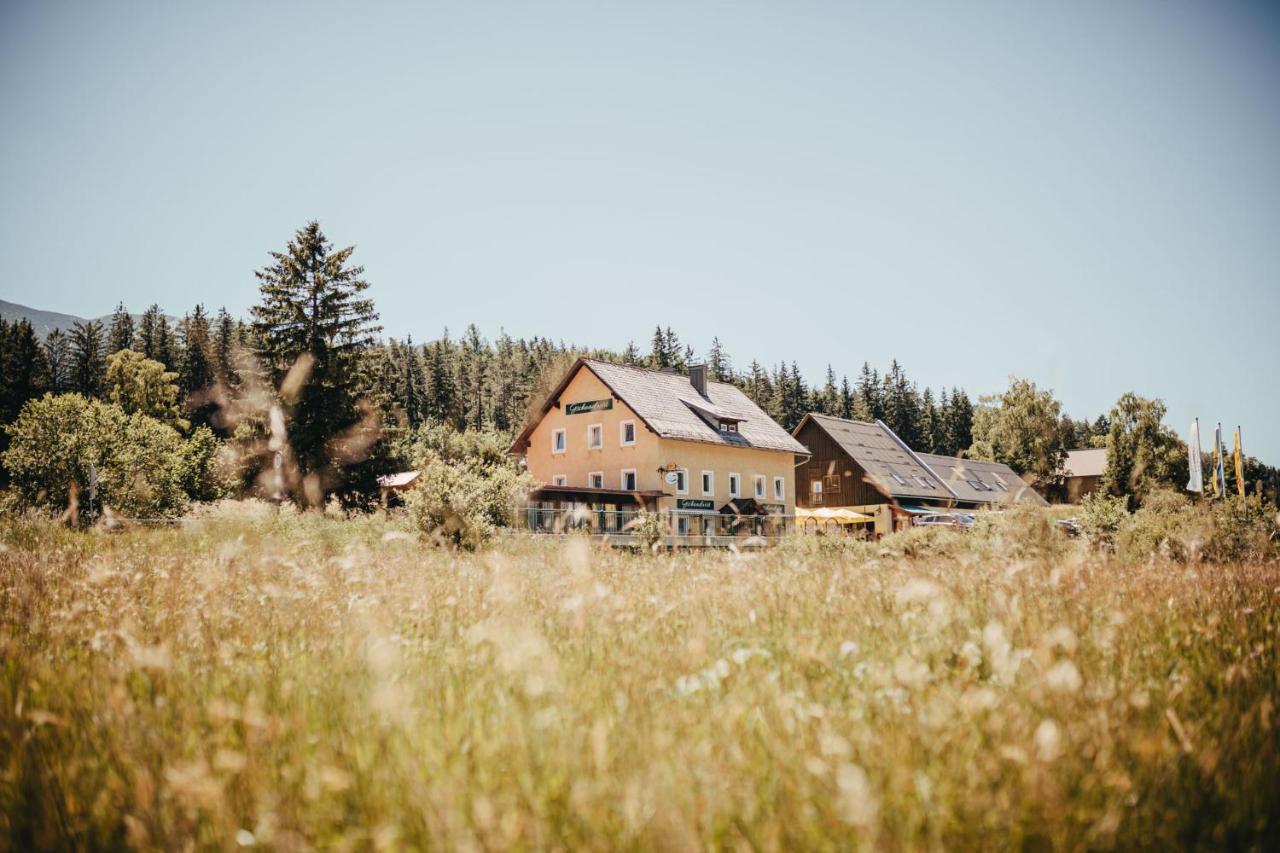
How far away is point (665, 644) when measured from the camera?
3.96 m

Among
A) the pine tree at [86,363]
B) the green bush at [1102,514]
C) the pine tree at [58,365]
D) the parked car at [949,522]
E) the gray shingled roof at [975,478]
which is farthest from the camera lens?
the pine tree at [86,363]

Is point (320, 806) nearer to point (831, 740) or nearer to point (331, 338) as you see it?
point (831, 740)

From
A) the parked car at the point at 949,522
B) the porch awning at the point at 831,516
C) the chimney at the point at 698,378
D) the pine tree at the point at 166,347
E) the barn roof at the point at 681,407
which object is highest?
the pine tree at the point at 166,347

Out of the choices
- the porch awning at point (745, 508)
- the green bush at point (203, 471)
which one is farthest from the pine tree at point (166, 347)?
the porch awning at point (745, 508)

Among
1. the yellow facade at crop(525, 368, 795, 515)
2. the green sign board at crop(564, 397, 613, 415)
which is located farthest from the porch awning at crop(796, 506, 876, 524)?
the green sign board at crop(564, 397, 613, 415)

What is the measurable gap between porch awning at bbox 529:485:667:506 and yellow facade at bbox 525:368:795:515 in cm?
49

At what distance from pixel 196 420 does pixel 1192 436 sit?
9045 cm

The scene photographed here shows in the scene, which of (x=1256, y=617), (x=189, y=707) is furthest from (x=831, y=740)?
(x=1256, y=617)

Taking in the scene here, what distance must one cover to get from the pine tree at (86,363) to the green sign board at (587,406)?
65.1 m

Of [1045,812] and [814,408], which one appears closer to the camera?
[1045,812]

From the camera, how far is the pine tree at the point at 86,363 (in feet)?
257

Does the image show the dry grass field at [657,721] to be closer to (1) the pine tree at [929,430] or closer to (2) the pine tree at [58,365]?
(2) the pine tree at [58,365]

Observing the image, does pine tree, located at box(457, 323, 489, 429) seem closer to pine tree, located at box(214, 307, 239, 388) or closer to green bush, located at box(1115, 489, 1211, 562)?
pine tree, located at box(214, 307, 239, 388)

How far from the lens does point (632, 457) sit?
39.0 metres
